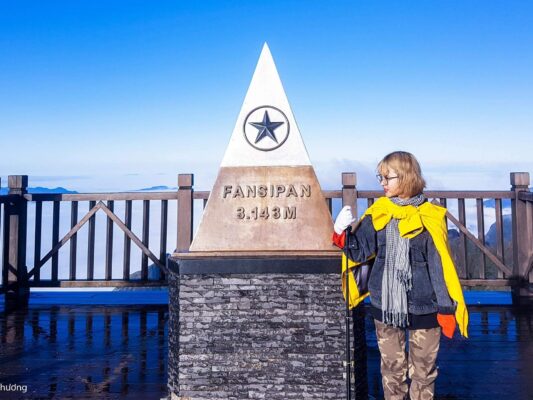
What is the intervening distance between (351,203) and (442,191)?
1.38m

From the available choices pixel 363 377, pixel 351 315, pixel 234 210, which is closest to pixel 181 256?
pixel 234 210

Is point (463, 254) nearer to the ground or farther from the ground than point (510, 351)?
farther from the ground

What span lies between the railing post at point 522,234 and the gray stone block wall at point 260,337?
15.6ft

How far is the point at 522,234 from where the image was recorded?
6.82 m

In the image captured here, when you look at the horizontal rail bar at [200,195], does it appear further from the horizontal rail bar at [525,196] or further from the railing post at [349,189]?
the horizontal rail bar at [525,196]

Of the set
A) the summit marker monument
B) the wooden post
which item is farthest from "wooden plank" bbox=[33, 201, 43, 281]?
the wooden post

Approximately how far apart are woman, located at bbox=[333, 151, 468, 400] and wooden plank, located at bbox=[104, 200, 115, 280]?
5140 millimetres

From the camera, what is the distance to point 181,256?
3377 millimetres

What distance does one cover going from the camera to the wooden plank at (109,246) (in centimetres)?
704

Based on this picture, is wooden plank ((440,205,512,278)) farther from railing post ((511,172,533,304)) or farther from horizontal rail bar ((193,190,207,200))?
horizontal rail bar ((193,190,207,200))

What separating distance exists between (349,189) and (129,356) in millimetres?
3699

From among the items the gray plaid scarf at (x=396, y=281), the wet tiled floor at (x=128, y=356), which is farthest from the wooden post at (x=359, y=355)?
the gray plaid scarf at (x=396, y=281)

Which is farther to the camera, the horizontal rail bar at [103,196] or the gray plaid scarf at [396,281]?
the horizontal rail bar at [103,196]

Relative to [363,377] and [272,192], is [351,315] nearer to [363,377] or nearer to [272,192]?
[363,377]
